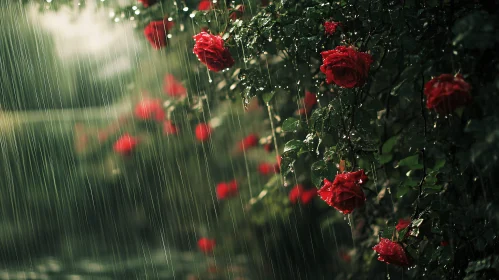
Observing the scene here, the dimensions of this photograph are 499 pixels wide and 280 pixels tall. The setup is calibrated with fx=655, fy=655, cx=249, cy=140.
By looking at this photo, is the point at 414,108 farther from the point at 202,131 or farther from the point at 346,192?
the point at 202,131

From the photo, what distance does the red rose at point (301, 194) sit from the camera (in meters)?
2.18

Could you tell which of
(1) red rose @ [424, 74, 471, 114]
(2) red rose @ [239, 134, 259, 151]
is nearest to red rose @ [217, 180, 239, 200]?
(2) red rose @ [239, 134, 259, 151]

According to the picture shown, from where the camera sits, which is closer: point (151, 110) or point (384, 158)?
point (384, 158)

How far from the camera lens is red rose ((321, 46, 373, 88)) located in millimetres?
1170

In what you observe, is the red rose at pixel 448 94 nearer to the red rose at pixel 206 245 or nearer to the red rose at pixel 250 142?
the red rose at pixel 250 142

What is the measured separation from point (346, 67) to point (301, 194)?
1.06 metres

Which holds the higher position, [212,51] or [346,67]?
[212,51]

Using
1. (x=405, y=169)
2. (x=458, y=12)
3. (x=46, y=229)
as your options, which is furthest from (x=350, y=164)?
(x=46, y=229)

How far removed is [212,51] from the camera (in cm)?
144

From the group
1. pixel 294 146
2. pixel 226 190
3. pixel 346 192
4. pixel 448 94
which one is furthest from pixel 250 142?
pixel 448 94

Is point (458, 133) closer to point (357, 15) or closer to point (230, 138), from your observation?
point (357, 15)

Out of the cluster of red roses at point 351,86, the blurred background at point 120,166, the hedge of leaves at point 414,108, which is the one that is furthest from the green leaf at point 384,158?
the blurred background at point 120,166

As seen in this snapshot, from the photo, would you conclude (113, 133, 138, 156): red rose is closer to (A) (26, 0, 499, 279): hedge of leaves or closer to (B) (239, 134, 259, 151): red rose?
(B) (239, 134, 259, 151): red rose

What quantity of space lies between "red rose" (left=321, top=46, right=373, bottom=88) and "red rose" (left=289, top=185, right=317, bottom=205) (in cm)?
102
